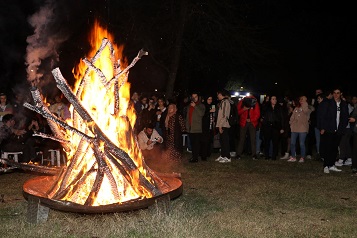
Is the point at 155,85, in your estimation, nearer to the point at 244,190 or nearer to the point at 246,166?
the point at 246,166

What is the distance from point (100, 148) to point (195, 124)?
648 centimetres

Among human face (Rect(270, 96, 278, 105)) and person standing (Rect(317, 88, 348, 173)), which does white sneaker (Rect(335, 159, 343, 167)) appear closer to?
person standing (Rect(317, 88, 348, 173))

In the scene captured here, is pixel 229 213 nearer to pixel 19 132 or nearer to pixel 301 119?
pixel 19 132

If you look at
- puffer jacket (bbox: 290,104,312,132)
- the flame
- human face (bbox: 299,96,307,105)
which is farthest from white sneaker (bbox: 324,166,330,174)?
the flame

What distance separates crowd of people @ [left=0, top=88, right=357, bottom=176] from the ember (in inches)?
168

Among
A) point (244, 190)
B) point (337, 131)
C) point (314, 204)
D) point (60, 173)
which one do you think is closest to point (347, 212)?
point (314, 204)

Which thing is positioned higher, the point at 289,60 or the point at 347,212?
the point at 289,60

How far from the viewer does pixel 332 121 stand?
10.5 m

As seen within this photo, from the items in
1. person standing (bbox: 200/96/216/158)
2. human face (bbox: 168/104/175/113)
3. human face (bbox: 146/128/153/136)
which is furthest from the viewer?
person standing (bbox: 200/96/216/158)

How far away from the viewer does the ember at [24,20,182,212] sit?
6.06 m

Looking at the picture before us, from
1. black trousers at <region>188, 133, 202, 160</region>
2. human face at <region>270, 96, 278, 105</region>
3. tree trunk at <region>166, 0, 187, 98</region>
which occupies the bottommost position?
black trousers at <region>188, 133, 202, 160</region>

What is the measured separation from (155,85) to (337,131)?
29.3 meters

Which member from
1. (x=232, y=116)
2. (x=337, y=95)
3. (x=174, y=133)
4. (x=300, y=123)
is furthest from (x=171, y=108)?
(x=337, y=95)

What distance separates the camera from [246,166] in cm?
1160
